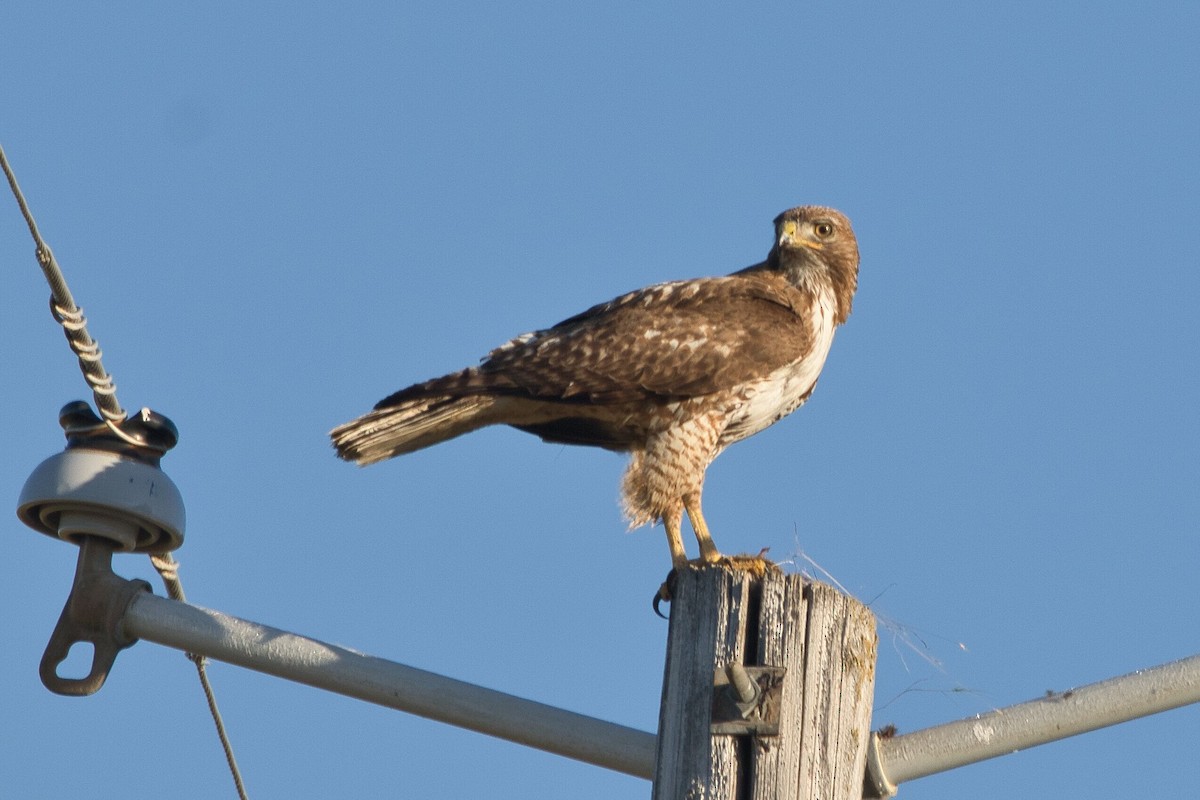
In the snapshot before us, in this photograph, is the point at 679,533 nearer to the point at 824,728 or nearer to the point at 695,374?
the point at 695,374

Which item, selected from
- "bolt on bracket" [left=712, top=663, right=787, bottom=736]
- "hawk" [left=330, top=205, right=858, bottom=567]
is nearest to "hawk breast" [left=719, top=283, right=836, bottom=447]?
"hawk" [left=330, top=205, right=858, bottom=567]

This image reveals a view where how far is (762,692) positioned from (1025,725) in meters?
0.74

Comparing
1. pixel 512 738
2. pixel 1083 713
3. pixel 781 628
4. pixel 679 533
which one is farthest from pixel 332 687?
pixel 679 533

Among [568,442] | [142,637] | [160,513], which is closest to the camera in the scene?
[142,637]

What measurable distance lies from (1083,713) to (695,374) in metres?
3.30

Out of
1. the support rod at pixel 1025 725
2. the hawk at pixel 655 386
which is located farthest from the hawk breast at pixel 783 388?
the support rod at pixel 1025 725

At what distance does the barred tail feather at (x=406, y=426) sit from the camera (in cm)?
643

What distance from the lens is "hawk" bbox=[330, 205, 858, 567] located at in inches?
271

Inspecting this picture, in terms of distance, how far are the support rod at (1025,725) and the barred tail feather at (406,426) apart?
9.89ft

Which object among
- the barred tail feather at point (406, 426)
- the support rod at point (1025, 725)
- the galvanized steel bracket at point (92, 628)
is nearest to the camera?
the support rod at point (1025, 725)

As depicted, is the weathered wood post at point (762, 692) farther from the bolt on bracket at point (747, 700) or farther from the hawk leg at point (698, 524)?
the hawk leg at point (698, 524)

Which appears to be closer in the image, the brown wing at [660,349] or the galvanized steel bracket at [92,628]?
the galvanized steel bracket at [92,628]

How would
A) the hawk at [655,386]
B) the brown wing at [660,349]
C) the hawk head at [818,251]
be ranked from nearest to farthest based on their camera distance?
the hawk at [655,386], the brown wing at [660,349], the hawk head at [818,251]

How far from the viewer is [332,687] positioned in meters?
4.21
